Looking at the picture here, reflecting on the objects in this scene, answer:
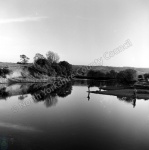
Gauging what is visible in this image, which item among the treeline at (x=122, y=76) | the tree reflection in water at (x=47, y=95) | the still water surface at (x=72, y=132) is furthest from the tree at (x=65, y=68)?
the still water surface at (x=72, y=132)

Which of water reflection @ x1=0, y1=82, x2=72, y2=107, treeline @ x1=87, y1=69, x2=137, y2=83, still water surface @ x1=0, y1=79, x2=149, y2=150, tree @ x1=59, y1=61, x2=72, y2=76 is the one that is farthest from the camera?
tree @ x1=59, y1=61, x2=72, y2=76

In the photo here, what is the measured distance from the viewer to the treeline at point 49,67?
414 feet

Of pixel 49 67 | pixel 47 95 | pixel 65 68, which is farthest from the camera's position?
pixel 65 68

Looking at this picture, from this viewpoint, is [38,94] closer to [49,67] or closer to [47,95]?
[47,95]

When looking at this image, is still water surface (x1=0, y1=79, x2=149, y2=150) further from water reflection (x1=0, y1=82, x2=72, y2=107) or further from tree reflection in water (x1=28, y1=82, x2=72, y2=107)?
water reflection (x1=0, y1=82, x2=72, y2=107)

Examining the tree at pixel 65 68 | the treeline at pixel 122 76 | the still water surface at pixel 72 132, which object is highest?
the tree at pixel 65 68

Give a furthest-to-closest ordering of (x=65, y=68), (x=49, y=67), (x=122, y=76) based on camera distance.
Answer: (x=122, y=76), (x=65, y=68), (x=49, y=67)

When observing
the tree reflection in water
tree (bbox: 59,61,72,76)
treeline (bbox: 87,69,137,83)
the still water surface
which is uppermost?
tree (bbox: 59,61,72,76)

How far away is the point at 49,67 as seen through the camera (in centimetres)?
13312

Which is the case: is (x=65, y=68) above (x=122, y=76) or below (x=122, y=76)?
above

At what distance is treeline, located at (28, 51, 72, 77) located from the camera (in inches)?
4966

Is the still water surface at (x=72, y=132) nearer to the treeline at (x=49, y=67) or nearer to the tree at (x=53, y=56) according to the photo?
the treeline at (x=49, y=67)

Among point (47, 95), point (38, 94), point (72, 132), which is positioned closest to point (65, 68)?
point (38, 94)

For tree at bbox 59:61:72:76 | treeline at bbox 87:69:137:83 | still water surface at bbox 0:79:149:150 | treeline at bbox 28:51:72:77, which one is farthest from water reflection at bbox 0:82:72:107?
treeline at bbox 87:69:137:83
